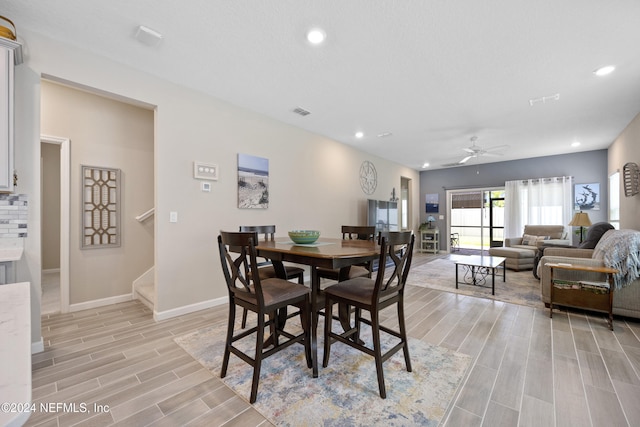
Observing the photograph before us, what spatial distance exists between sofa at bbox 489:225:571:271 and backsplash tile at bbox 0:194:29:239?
6.83 meters

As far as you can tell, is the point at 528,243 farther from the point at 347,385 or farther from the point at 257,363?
the point at 257,363

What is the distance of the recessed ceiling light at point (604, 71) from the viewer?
255cm

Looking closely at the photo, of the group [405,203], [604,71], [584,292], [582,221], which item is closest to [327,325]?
[584,292]

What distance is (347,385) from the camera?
174 centimetres

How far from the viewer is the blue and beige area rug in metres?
1.48

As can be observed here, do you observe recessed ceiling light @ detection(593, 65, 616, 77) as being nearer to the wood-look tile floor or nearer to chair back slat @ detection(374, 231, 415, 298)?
the wood-look tile floor

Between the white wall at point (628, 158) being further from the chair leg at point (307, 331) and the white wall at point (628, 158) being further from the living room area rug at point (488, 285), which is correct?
the chair leg at point (307, 331)

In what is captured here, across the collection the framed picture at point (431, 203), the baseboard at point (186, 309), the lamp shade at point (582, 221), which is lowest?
the baseboard at point (186, 309)

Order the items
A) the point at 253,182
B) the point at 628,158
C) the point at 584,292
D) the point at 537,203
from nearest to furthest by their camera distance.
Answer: the point at 584,292, the point at 253,182, the point at 628,158, the point at 537,203

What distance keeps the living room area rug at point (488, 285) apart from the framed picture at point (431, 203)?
9.41 feet

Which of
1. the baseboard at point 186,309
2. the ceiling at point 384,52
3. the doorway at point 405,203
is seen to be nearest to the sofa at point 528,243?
the doorway at point 405,203

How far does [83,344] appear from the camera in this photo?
2273 mm

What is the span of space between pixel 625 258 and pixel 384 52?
10.2 feet

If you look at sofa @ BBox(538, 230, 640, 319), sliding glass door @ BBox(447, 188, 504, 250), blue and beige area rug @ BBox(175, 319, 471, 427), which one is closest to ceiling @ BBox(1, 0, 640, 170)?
sofa @ BBox(538, 230, 640, 319)
